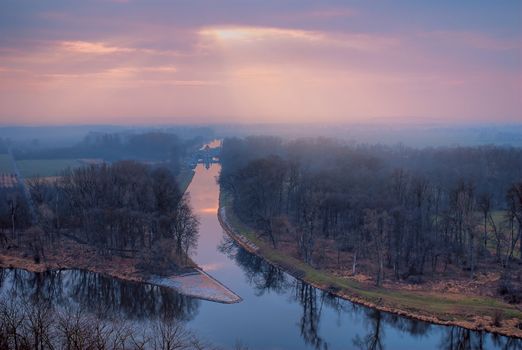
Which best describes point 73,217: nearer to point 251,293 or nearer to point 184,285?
point 184,285

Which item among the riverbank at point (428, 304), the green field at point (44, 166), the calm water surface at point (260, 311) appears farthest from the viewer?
the green field at point (44, 166)

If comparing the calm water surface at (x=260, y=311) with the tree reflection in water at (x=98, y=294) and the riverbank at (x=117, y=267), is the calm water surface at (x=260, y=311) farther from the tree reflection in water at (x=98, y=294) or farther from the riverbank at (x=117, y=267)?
the riverbank at (x=117, y=267)

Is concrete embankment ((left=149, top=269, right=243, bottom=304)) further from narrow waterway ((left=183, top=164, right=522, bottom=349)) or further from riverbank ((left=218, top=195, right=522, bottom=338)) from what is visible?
riverbank ((left=218, top=195, right=522, bottom=338))

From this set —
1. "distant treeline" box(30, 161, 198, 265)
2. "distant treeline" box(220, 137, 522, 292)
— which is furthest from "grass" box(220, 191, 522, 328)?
"distant treeline" box(30, 161, 198, 265)

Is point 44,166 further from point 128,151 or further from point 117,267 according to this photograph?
point 117,267

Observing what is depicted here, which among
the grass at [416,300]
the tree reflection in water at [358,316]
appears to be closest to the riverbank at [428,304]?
the grass at [416,300]

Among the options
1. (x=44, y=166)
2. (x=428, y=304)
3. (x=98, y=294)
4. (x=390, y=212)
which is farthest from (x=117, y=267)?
(x=44, y=166)

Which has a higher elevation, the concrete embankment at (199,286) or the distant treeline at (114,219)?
the distant treeline at (114,219)

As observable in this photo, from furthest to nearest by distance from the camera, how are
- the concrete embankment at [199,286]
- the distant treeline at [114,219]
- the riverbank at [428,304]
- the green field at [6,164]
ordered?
the green field at [6,164], the distant treeline at [114,219], the concrete embankment at [199,286], the riverbank at [428,304]
